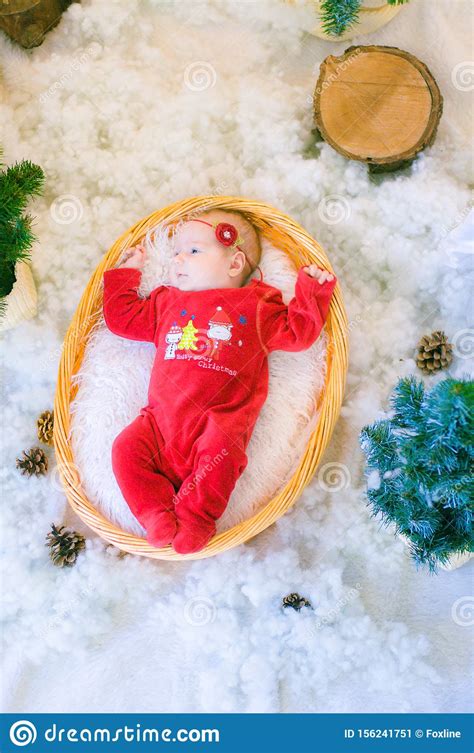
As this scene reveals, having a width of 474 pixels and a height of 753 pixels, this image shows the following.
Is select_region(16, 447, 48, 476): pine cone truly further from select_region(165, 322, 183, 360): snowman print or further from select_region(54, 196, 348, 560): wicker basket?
select_region(165, 322, 183, 360): snowman print

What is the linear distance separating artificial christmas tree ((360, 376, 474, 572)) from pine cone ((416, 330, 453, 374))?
356mm

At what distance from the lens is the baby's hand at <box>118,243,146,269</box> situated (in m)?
1.81

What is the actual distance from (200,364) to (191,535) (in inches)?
14.6

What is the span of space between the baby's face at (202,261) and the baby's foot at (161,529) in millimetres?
536

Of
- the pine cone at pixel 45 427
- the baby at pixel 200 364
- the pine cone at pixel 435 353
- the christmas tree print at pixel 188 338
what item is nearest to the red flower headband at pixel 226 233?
the baby at pixel 200 364

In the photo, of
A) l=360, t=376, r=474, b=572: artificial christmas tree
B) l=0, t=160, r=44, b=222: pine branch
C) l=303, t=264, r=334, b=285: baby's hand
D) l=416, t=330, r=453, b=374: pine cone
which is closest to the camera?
l=360, t=376, r=474, b=572: artificial christmas tree

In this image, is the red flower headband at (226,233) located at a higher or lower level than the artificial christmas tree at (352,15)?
lower

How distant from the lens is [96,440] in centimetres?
175

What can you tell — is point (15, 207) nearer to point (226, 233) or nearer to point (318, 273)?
point (226, 233)

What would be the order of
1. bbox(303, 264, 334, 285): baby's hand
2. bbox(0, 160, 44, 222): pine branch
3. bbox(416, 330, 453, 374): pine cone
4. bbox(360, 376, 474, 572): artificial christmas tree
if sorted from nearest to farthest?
bbox(360, 376, 474, 572): artificial christmas tree, bbox(0, 160, 44, 222): pine branch, bbox(303, 264, 334, 285): baby's hand, bbox(416, 330, 453, 374): pine cone

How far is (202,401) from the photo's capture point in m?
1.64

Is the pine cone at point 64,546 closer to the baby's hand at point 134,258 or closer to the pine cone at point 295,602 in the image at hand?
the pine cone at point 295,602

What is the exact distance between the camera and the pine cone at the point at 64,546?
5.88 feet

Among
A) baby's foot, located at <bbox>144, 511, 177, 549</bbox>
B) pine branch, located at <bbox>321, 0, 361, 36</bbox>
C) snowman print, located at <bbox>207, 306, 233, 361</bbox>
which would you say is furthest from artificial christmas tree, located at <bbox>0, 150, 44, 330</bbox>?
pine branch, located at <bbox>321, 0, 361, 36</bbox>
